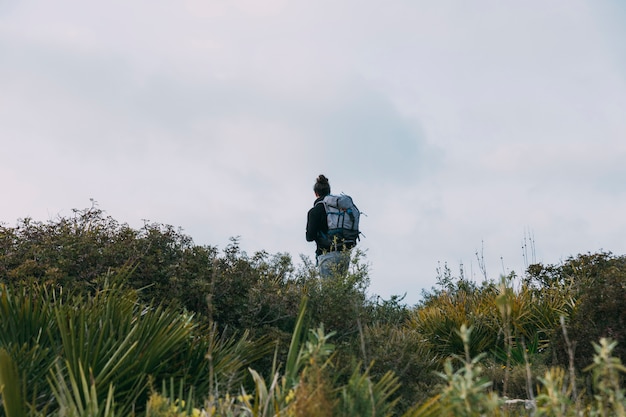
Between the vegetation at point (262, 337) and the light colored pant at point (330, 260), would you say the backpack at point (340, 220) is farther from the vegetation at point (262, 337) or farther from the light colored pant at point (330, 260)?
the vegetation at point (262, 337)

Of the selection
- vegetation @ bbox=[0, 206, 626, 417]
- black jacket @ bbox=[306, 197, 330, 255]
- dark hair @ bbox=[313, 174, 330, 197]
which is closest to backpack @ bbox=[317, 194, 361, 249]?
black jacket @ bbox=[306, 197, 330, 255]

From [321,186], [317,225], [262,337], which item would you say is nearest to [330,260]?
[317,225]

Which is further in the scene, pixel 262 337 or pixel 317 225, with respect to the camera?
pixel 317 225

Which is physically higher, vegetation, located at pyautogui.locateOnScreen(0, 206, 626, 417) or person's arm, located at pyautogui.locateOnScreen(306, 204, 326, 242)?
person's arm, located at pyautogui.locateOnScreen(306, 204, 326, 242)

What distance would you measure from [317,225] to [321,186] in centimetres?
81

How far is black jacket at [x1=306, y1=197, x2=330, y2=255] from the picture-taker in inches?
492

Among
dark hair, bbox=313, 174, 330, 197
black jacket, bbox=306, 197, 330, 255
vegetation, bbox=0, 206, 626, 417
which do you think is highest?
dark hair, bbox=313, 174, 330, 197

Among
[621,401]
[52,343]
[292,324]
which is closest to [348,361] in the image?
[292,324]

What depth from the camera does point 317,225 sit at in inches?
492

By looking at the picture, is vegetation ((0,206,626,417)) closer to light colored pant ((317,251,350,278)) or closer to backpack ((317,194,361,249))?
light colored pant ((317,251,350,278))

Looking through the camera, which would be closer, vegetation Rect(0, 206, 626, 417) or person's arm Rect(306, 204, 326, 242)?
A: vegetation Rect(0, 206, 626, 417)

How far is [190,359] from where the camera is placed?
17.8 feet

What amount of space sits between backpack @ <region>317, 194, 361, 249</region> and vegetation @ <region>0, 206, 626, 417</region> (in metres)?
1.16

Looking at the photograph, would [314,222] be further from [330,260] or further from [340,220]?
[330,260]
